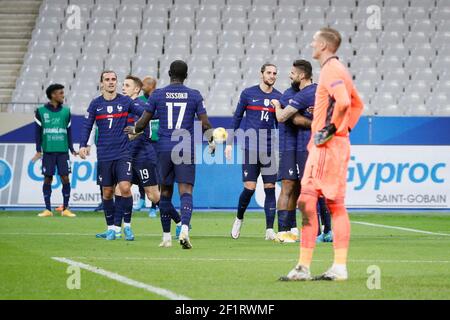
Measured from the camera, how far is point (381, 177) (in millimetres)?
21031

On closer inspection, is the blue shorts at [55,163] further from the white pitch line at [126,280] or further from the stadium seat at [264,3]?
the white pitch line at [126,280]

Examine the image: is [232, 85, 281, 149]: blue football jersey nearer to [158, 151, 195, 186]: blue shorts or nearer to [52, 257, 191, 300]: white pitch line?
[158, 151, 195, 186]: blue shorts

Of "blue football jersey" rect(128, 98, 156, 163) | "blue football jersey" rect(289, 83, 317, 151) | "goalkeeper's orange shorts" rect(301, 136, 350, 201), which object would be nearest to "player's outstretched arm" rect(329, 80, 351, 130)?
"goalkeeper's orange shorts" rect(301, 136, 350, 201)

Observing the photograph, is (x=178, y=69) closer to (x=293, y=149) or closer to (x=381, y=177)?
(x=293, y=149)

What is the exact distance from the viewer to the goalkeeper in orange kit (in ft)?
28.3

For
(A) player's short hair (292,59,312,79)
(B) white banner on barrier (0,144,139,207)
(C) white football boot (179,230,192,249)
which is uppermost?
(A) player's short hair (292,59,312,79)

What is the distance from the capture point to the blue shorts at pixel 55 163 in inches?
784

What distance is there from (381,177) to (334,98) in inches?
495

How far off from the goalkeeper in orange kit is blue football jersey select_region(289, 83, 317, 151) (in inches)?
111

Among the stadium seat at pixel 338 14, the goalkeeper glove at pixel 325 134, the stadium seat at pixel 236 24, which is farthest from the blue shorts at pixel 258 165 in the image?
the stadium seat at pixel 338 14

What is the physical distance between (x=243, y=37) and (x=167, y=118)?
1453 cm
